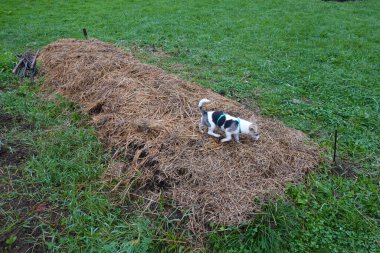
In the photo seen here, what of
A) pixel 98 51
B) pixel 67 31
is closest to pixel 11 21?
pixel 67 31

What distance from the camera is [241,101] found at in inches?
188

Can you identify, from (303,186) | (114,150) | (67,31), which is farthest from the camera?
(67,31)

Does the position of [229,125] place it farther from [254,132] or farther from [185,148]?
[185,148]

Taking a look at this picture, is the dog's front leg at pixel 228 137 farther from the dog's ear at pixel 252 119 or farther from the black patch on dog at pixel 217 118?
the dog's ear at pixel 252 119

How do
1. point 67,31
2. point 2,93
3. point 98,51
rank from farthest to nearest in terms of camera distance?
point 67,31 → point 98,51 → point 2,93

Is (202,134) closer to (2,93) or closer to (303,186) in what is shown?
(303,186)

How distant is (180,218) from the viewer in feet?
8.96

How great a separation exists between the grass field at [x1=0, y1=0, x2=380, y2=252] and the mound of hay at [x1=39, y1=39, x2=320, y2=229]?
Answer: 18 cm

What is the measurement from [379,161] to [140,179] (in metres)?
2.62

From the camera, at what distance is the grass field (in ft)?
8.48

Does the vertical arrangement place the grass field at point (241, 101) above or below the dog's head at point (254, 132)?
below

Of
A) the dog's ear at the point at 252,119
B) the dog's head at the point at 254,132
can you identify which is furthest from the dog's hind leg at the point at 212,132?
the dog's ear at the point at 252,119

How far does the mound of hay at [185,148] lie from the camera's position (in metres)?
2.86

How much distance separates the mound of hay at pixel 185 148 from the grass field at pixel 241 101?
7.2 inches
